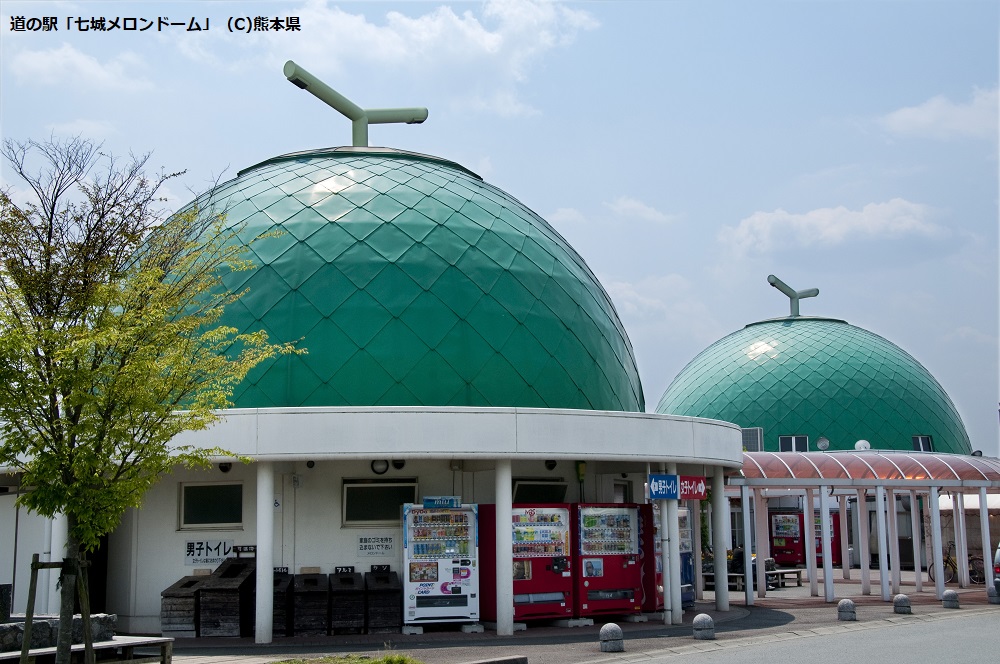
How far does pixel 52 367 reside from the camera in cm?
1267

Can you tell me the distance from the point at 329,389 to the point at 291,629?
4.90 metres

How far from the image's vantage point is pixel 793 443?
1982 inches

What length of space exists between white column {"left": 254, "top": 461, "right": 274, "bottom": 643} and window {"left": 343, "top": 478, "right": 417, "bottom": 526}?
257cm

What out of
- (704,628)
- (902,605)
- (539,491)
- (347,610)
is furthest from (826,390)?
(347,610)

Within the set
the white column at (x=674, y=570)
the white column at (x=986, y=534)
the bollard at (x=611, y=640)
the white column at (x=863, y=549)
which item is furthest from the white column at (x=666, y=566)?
the white column at (x=986, y=534)

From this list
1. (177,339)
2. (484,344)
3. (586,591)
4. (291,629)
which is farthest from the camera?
(484,344)

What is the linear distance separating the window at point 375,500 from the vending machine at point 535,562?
5.82 feet

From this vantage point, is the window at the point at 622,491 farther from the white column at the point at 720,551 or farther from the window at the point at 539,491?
the window at the point at 539,491

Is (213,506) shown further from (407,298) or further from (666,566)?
(666,566)

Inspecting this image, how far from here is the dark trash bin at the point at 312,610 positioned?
20297 millimetres

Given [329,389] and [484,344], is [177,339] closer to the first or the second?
[329,389]

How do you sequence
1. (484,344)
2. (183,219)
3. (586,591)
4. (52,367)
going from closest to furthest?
1. (52,367)
2. (183,219)
3. (586,591)
4. (484,344)

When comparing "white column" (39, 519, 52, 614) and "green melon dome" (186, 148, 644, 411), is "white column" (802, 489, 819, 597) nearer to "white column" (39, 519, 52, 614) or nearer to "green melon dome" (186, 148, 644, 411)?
"green melon dome" (186, 148, 644, 411)

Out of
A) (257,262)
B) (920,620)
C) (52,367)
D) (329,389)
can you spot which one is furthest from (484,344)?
(52,367)
